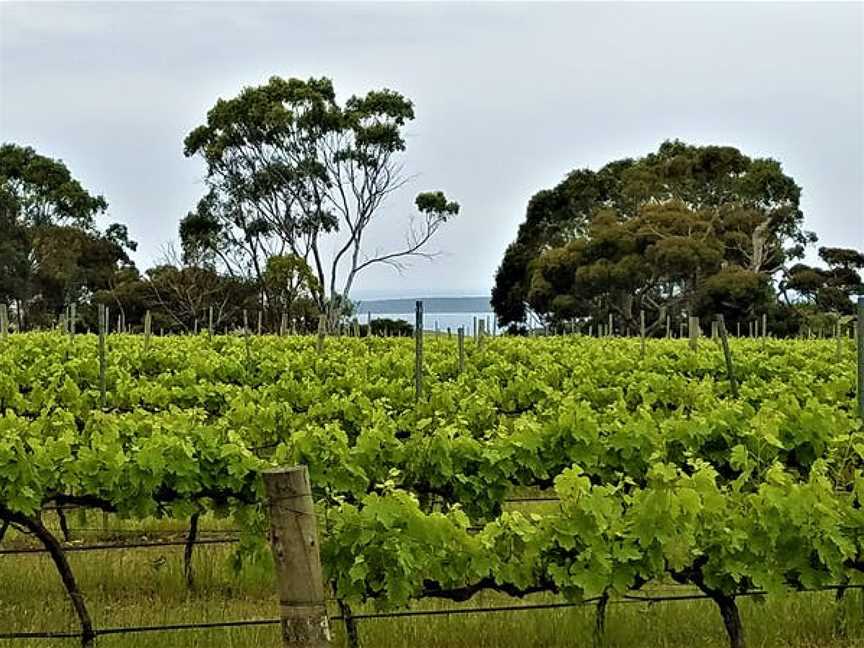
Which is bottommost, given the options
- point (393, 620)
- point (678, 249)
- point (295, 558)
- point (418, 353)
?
point (393, 620)

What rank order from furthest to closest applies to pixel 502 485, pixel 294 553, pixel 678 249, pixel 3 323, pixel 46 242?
pixel 46 242, pixel 678 249, pixel 3 323, pixel 502 485, pixel 294 553

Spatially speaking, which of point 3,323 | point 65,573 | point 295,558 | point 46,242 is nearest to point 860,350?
point 65,573

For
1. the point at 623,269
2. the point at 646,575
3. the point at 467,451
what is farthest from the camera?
the point at 623,269

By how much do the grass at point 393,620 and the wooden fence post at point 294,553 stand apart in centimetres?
248

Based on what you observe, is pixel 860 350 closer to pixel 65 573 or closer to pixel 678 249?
pixel 65 573

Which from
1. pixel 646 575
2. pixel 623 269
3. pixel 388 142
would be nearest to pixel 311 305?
pixel 388 142

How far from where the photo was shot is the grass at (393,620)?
21.3 feet

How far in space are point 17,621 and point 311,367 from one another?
7.49 metres

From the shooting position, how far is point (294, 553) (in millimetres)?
3600

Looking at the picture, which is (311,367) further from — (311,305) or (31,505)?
(311,305)

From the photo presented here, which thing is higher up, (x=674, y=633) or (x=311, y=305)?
(x=311, y=305)

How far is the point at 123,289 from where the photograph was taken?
4181cm

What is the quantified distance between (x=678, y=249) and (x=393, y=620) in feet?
102

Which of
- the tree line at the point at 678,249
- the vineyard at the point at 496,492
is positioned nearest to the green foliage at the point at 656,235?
the tree line at the point at 678,249
